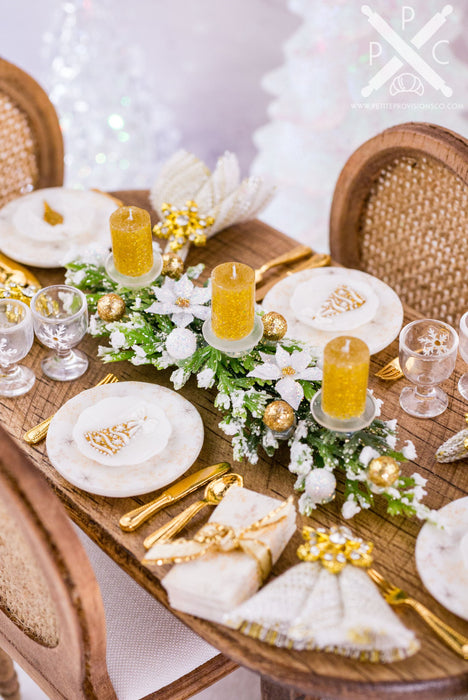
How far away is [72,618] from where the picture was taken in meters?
1.11

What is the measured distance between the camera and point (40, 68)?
3.57 metres

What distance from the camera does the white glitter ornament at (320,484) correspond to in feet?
4.18

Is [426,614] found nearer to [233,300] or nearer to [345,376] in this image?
[345,376]

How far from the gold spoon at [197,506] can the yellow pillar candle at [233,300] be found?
0.83 feet

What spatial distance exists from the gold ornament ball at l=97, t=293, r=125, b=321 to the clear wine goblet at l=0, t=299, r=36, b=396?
0.48 ft

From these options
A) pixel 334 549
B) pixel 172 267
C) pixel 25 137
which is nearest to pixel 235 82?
pixel 25 137

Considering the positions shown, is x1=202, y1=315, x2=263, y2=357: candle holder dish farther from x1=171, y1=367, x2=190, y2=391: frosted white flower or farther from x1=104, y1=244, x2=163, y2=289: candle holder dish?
x1=104, y1=244, x2=163, y2=289: candle holder dish

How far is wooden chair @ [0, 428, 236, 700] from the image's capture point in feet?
3.44

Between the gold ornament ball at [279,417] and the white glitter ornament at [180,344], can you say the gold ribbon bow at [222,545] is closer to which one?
the gold ornament ball at [279,417]

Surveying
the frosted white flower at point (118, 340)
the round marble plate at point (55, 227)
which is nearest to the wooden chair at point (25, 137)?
the round marble plate at point (55, 227)

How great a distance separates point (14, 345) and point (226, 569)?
2.03 ft

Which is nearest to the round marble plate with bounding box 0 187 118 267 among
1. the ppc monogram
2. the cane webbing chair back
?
the cane webbing chair back

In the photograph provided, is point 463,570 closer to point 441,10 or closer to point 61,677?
point 61,677

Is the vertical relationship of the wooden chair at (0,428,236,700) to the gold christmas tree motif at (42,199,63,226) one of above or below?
below
